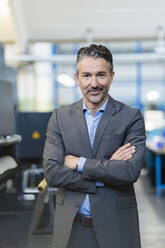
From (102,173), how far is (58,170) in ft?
0.76

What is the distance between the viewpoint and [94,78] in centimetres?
171

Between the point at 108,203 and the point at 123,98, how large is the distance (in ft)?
35.2

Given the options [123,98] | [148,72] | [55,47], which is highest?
[55,47]

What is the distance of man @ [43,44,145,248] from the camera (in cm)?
169

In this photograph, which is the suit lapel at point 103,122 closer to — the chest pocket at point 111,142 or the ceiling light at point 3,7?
the chest pocket at point 111,142

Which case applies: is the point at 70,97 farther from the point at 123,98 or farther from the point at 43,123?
the point at 43,123

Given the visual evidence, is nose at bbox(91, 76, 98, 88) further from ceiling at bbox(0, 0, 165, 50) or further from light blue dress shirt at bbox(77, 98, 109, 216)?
ceiling at bbox(0, 0, 165, 50)

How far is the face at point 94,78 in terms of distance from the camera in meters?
1.71

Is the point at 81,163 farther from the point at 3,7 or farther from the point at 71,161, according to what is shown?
the point at 3,7

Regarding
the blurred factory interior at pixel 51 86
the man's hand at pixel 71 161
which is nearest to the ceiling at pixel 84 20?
the blurred factory interior at pixel 51 86

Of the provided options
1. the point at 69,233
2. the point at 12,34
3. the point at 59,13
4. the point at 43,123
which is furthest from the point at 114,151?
the point at 12,34

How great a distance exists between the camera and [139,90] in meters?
12.2

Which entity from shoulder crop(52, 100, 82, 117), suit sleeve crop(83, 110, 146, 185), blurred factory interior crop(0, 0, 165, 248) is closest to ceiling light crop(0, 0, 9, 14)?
blurred factory interior crop(0, 0, 165, 248)

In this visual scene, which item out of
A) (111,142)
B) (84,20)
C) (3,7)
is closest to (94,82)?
(111,142)
